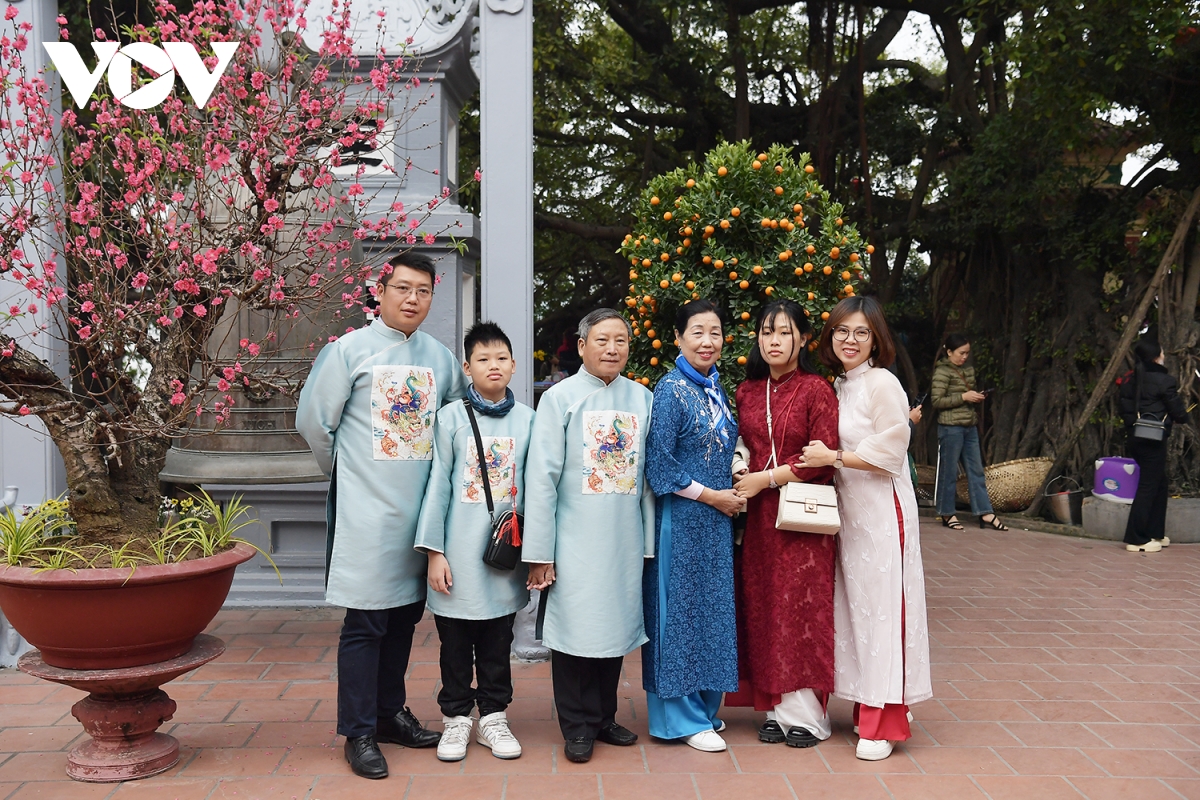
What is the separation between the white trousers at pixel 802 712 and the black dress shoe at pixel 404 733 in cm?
122

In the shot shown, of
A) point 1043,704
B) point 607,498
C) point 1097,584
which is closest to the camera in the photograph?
point 607,498

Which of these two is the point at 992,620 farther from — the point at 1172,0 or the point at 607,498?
the point at 1172,0

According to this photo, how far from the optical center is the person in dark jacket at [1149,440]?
22.9ft

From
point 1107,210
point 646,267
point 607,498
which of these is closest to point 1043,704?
point 607,498

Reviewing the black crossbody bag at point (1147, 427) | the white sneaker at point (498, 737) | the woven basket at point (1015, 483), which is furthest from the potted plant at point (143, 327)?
the woven basket at point (1015, 483)

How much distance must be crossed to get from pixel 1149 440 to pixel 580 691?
5.34m

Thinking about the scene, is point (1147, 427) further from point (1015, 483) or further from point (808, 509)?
point (808, 509)

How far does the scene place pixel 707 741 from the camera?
342cm

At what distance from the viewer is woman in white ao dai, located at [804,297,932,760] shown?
133 inches

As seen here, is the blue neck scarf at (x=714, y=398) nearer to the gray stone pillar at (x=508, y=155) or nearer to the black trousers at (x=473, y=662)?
the black trousers at (x=473, y=662)

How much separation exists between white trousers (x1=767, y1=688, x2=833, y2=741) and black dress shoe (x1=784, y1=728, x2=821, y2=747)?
0.01m

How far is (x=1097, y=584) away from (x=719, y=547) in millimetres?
3870

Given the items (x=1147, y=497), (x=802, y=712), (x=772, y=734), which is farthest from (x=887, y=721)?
(x=1147, y=497)

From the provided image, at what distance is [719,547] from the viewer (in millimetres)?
3414
